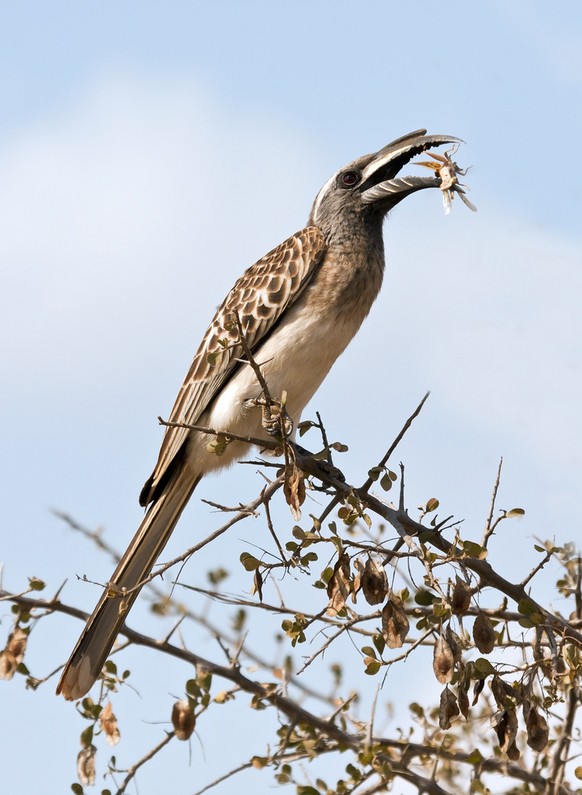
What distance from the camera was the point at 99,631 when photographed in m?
4.85

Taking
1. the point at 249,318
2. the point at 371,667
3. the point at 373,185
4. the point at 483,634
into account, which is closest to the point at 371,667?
the point at 371,667

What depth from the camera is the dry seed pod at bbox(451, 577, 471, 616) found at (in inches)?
123

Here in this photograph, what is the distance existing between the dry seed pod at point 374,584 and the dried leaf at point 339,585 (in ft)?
0.22

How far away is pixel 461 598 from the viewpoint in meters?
3.12

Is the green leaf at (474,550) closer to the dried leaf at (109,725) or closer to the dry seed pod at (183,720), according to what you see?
the dry seed pod at (183,720)

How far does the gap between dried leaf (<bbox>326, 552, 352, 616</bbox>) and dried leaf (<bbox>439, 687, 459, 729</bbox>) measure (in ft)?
1.36

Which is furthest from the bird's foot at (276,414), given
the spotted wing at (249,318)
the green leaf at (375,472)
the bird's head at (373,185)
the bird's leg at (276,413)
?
the bird's head at (373,185)

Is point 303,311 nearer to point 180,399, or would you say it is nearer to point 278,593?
point 180,399

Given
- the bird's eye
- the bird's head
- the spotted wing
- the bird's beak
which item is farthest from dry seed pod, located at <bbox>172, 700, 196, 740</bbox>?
the bird's eye

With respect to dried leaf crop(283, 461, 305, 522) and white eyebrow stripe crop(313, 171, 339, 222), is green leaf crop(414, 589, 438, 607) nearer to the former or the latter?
dried leaf crop(283, 461, 305, 522)

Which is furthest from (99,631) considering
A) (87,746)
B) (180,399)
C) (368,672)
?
(368,672)

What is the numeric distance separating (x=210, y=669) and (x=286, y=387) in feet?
5.37

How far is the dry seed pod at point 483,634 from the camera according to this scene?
317 cm

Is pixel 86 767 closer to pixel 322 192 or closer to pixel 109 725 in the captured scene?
pixel 109 725
